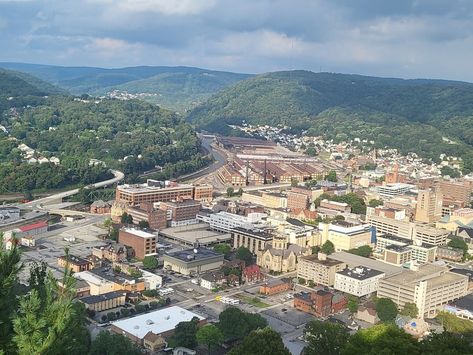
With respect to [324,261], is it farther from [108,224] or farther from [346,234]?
[108,224]

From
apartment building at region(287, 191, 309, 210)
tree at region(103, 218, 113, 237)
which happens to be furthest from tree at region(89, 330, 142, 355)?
apartment building at region(287, 191, 309, 210)

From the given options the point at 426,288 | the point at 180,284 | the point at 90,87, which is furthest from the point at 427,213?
the point at 90,87

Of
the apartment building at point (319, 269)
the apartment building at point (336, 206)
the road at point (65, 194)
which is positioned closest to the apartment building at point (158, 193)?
the road at point (65, 194)

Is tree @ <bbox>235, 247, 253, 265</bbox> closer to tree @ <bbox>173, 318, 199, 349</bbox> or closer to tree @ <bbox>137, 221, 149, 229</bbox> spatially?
tree @ <bbox>137, 221, 149, 229</bbox>

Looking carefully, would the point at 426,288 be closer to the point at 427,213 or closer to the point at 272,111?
the point at 427,213

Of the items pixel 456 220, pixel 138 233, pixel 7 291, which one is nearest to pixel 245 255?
pixel 138 233
